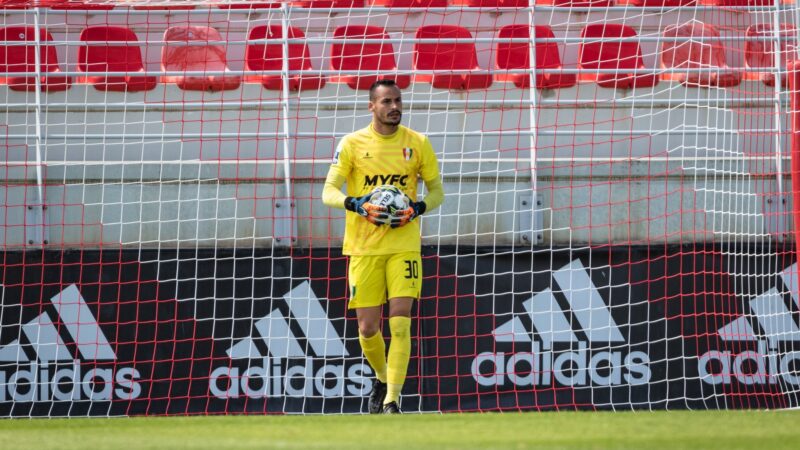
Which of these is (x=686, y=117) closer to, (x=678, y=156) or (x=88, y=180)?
(x=678, y=156)

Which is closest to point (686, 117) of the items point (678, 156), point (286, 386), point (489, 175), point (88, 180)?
point (678, 156)

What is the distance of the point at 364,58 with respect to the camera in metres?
9.52

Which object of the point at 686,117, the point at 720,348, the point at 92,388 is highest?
the point at 686,117

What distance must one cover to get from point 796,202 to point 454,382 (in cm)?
258

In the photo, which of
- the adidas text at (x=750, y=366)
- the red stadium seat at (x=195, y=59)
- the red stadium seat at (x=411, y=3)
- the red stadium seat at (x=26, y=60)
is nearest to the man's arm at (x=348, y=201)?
the red stadium seat at (x=195, y=59)

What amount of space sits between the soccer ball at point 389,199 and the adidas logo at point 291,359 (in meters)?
1.99

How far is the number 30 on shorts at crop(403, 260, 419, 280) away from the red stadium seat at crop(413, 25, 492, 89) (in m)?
2.86

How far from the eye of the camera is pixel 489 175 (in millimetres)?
A: 8719

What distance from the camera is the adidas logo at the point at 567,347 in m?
8.29

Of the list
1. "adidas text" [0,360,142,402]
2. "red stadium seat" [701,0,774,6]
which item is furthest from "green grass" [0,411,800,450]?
"red stadium seat" [701,0,774,6]

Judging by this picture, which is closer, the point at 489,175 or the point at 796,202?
the point at 796,202

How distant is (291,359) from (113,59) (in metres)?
3.30

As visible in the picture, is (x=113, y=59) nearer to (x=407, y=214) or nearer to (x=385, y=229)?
(x=385, y=229)

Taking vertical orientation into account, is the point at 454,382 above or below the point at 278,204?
below
